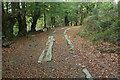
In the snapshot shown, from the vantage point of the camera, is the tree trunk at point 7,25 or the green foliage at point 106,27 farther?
the tree trunk at point 7,25

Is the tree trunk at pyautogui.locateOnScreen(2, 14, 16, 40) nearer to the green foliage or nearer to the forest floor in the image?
the forest floor

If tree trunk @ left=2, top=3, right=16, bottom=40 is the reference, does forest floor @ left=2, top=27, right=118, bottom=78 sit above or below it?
below

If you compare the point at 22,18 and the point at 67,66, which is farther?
the point at 22,18

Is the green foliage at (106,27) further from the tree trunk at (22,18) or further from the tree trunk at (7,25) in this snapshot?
the tree trunk at (7,25)

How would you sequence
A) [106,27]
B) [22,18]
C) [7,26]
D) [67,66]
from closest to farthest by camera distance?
[67,66] → [106,27] → [7,26] → [22,18]

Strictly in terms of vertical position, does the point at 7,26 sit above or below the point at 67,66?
above

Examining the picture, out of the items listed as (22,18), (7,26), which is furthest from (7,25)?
(22,18)

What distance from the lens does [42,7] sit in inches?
640

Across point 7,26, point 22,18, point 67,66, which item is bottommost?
point 67,66

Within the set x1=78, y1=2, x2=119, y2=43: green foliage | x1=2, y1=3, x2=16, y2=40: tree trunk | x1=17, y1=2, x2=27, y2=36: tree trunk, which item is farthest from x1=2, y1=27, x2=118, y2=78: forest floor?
x1=17, y1=2, x2=27, y2=36: tree trunk

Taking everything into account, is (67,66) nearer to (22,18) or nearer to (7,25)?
(7,25)

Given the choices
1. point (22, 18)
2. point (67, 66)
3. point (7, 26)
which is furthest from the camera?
point (22, 18)

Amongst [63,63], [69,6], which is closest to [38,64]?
[63,63]

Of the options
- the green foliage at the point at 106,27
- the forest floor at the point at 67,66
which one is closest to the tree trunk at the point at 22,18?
the green foliage at the point at 106,27
